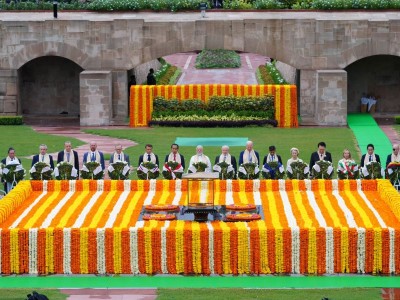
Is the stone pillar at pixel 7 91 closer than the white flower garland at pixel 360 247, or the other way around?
the white flower garland at pixel 360 247

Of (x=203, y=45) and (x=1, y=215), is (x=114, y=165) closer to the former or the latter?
(x=1, y=215)

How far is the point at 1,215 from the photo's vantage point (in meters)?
23.8

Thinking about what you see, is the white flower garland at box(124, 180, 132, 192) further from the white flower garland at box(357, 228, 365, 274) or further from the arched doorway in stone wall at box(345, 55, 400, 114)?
the arched doorway in stone wall at box(345, 55, 400, 114)

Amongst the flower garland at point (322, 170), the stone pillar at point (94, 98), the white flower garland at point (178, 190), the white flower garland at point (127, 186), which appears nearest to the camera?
the white flower garland at point (178, 190)

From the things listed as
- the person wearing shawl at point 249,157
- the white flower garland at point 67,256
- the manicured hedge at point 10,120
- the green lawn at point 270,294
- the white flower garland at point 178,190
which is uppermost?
the manicured hedge at point 10,120

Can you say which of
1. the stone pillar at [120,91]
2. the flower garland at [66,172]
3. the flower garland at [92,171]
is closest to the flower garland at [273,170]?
the flower garland at [92,171]

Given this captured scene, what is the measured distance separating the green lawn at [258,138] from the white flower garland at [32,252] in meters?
12.6

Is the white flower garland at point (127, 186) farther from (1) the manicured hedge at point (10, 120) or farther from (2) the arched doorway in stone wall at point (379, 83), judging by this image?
(2) the arched doorway in stone wall at point (379, 83)

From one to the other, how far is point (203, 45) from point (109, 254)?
23.3 metres

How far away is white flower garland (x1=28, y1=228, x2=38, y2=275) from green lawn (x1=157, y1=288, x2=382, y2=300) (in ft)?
8.68

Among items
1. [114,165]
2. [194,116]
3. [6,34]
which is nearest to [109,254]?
[114,165]

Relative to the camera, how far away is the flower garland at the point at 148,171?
29016 millimetres

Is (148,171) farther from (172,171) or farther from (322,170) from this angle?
(322,170)

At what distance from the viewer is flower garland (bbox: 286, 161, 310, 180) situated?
93.5ft
